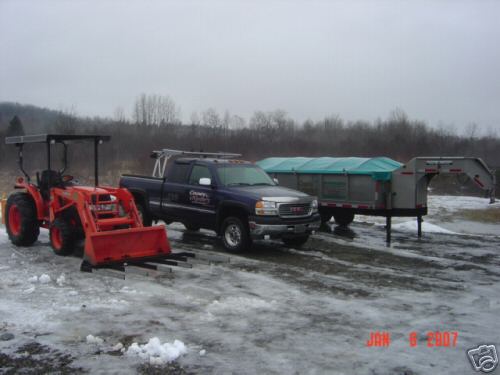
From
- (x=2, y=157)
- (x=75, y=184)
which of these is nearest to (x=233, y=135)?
(x=2, y=157)

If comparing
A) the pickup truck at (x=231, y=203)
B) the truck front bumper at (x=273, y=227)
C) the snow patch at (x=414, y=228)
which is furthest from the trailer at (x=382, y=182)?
the truck front bumper at (x=273, y=227)

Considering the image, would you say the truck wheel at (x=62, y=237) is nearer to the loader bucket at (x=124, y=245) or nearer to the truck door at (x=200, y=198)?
the loader bucket at (x=124, y=245)

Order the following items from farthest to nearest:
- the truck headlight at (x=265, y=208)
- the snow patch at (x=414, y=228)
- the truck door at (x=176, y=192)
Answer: the snow patch at (x=414, y=228), the truck door at (x=176, y=192), the truck headlight at (x=265, y=208)

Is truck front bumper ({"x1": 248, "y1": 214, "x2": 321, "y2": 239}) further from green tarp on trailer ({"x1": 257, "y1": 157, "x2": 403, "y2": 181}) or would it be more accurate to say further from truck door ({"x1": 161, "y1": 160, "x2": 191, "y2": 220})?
green tarp on trailer ({"x1": 257, "y1": 157, "x2": 403, "y2": 181})

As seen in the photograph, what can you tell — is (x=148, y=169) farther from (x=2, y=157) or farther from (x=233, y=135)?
(x=233, y=135)

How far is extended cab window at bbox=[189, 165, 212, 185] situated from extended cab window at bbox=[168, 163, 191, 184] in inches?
8.4

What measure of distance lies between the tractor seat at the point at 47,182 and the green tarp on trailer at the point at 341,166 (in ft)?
23.1

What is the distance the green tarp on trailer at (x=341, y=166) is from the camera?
13.3 meters

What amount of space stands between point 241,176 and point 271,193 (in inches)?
47.3

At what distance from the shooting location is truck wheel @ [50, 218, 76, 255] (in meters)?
9.63

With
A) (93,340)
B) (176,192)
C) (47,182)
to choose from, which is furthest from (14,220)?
(93,340)

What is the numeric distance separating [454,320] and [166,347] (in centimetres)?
362

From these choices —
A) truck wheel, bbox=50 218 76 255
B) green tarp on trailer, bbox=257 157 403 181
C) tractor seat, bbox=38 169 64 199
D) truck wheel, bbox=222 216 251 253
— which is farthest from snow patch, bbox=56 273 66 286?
green tarp on trailer, bbox=257 157 403 181

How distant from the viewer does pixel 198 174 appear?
11742 mm
